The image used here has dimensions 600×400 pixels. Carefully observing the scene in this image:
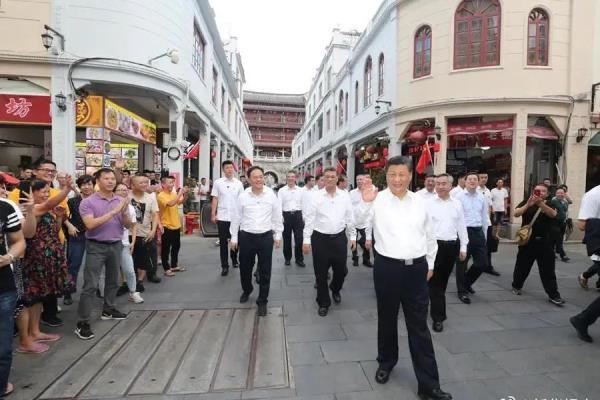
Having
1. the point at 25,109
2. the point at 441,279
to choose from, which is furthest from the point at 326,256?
the point at 25,109

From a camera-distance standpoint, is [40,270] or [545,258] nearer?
[40,270]

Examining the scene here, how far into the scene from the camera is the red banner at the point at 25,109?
8648mm

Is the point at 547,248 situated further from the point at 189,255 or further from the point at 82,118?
the point at 82,118

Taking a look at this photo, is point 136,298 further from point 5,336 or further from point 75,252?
point 5,336

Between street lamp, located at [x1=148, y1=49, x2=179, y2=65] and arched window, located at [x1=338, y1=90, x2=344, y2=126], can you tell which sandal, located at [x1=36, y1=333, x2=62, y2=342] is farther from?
arched window, located at [x1=338, y1=90, x2=344, y2=126]

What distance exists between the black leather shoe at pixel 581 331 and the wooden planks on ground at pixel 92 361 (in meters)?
4.88

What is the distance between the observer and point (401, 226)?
2.76 m

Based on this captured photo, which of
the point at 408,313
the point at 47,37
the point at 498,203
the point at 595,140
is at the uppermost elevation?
the point at 47,37

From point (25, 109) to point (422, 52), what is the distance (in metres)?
12.1

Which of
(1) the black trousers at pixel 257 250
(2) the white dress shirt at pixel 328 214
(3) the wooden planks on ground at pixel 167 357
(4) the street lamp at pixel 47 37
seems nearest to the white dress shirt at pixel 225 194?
(1) the black trousers at pixel 257 250

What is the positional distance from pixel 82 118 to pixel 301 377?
917 cm

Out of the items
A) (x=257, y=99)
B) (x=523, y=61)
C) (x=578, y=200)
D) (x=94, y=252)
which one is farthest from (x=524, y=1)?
(x=257, y=99)

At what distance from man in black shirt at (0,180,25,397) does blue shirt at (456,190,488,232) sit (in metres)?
5.32

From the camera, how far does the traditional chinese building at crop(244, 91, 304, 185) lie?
55438 millimetres
